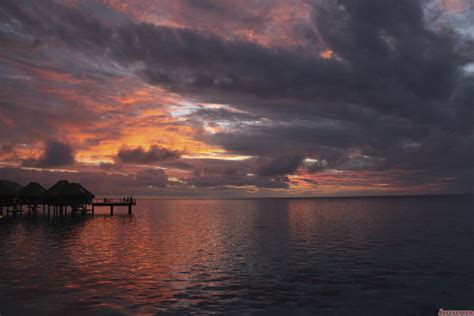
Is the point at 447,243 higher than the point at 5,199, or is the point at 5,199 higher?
the point at 5,199

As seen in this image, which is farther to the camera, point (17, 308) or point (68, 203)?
point (68, 203)

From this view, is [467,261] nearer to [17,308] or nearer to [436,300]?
[436,300]

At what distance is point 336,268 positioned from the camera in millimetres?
27156

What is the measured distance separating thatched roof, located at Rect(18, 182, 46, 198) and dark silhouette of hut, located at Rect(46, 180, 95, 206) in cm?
184

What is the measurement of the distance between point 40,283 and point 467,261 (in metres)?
32.1

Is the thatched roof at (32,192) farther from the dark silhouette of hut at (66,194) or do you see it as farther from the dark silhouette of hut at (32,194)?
the dark silhouette of hut at (66,194)

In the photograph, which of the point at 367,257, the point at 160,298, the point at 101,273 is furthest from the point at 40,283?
the point at 367,257

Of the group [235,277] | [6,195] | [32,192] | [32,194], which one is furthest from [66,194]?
[235,277]

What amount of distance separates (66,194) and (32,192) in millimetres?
8250

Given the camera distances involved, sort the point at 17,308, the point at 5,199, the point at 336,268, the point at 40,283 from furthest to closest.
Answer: the point at 5,199 < the point at 336,268 < the point at 40,283 < the point at 17,308

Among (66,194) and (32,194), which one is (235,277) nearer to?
(66,194)

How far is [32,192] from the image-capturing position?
7494 centimetres

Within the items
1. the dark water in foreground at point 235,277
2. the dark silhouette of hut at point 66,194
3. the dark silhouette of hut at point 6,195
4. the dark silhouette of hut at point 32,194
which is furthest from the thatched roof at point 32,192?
the dark water in foreground at point 235,277

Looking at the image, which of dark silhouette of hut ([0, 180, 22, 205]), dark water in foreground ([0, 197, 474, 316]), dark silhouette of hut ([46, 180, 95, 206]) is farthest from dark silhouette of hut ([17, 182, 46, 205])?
dark water in foreground ([0, 197, 474, 316])
